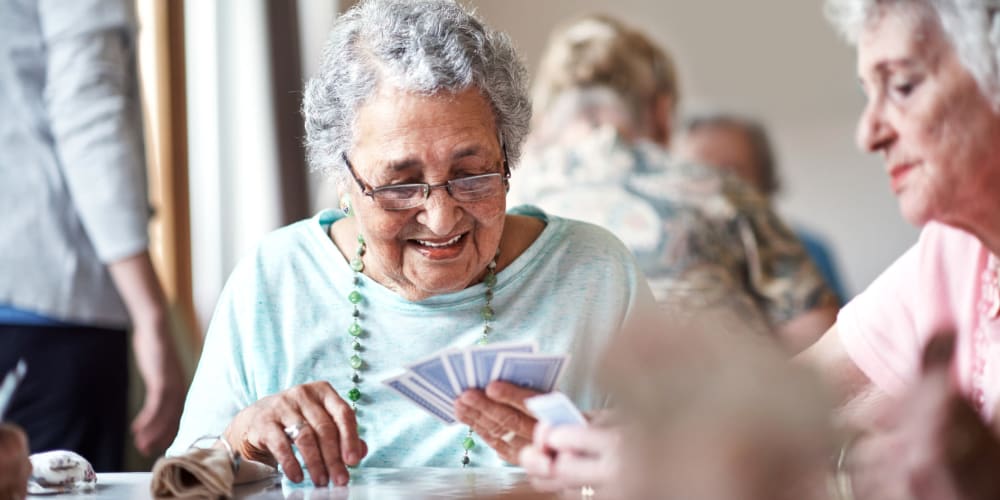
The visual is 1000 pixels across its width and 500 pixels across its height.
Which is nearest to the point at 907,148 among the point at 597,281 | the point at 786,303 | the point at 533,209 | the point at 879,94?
the point at 879,94

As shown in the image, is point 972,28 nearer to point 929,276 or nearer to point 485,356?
point 929,276

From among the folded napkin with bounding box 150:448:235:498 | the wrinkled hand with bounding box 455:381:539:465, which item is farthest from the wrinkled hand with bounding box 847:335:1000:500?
the folded napkin with bounding box 150:448:235:498

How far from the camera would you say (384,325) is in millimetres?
2031

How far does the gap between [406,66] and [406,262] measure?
334 mm

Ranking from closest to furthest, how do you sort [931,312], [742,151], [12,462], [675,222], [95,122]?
[12,462]
[931,312]
[95,122]
[675,222]
[742,151]

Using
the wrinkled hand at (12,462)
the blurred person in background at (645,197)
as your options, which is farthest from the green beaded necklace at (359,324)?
the blurred person in background at (645,197)

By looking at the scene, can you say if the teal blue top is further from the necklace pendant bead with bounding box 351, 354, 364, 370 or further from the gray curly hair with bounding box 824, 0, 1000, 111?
the gray curly hair with bounding box 824, 0, 1000, 111

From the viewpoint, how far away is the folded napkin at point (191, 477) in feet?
4.60

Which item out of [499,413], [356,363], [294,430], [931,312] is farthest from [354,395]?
[931,312]

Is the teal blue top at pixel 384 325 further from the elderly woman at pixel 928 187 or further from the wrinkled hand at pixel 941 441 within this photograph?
the wrinkled hand at pixel 941 441

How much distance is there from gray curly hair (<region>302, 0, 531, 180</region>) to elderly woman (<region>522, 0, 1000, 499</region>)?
0.61m

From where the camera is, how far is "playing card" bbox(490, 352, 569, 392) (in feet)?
4.90

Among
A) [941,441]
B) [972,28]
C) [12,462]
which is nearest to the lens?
[941,441]

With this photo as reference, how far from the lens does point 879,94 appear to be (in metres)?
1.49
